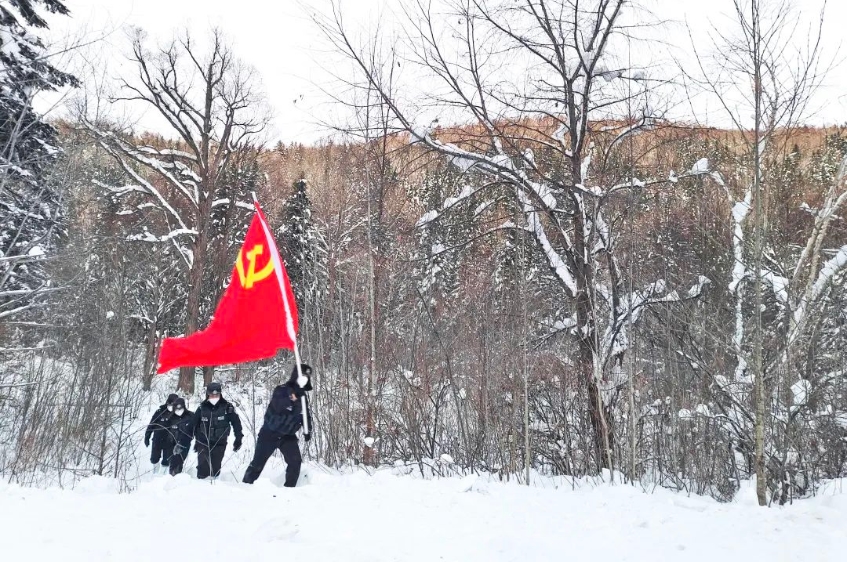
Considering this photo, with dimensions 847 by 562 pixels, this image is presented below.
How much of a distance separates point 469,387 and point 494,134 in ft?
14.9

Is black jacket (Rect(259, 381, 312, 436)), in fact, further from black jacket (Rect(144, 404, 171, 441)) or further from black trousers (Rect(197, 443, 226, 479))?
black jacket (Rect(144, 404, 171, 441))

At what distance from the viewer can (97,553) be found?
3.61 metres

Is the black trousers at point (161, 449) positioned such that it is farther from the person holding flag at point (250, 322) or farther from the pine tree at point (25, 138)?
the person holding flag at point (250, 322)

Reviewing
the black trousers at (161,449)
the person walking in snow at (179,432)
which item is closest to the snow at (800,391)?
the person walking in snow at (179,432)

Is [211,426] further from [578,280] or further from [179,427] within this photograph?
[578,280]

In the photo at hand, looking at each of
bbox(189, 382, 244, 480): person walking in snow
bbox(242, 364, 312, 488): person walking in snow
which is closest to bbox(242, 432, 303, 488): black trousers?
bbox(242, 364, 312, 488): person walking in snow

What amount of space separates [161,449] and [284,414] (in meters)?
3.75

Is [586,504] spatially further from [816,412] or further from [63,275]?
[63,275]

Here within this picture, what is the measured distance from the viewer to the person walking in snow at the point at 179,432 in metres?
8.92

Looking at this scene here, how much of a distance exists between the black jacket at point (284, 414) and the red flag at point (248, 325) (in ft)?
4.74

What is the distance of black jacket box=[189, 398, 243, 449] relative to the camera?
8.46 metres

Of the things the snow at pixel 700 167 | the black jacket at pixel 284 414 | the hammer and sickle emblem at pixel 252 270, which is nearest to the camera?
the hammer and sickle emblem at pixel 252 270

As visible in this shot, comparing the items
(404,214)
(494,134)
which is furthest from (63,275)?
(494,134)

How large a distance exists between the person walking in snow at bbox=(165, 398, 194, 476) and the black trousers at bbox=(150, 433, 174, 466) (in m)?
0.14
